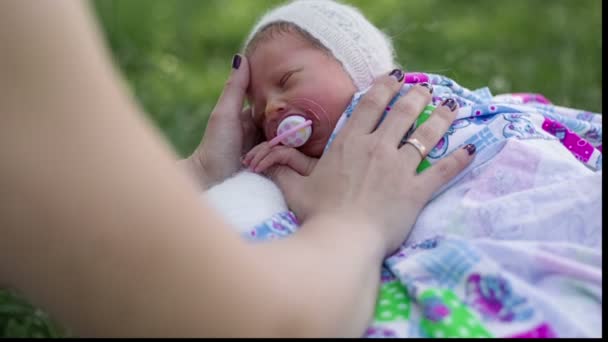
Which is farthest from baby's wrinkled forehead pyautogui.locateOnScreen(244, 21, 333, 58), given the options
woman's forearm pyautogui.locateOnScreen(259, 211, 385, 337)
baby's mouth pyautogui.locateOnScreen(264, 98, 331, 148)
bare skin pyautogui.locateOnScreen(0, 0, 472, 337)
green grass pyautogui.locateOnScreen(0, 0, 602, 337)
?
green grass pyautogui.locateOnScreen(0, 0, 602, 337)

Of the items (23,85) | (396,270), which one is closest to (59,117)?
(23,85)

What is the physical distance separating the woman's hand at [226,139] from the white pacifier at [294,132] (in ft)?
0.53

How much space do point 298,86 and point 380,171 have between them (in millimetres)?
494

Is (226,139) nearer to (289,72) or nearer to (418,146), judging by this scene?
(289,72)

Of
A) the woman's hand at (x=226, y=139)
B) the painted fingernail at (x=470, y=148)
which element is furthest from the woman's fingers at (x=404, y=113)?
the woman's hand at (x=226, y=139)

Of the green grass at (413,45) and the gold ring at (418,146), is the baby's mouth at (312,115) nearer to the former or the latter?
the gold ring at (418,146)

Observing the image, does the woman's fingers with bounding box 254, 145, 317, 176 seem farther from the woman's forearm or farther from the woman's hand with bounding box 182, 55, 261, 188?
the woman's forearm

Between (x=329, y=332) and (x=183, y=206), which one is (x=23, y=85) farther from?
(x=329, y=332)

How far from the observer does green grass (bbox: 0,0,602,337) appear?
10.3 ft

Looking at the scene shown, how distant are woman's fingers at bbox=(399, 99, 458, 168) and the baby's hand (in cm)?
23

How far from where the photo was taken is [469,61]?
3066 millimetres

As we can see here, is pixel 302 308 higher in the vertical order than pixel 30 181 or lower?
lower

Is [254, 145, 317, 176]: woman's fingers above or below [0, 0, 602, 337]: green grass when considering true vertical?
above

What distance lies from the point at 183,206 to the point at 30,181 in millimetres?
143
